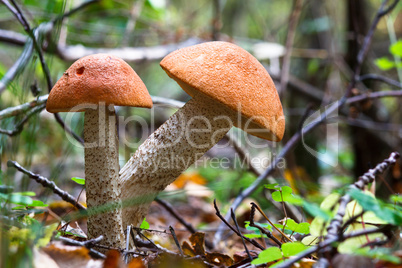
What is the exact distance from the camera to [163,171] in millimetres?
1640

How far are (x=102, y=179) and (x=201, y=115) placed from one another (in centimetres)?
62

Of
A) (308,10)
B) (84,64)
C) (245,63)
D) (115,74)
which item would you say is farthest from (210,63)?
(308,10)

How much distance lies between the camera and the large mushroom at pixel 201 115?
56.0 inches

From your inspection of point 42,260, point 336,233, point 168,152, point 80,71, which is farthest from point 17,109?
point 336,233

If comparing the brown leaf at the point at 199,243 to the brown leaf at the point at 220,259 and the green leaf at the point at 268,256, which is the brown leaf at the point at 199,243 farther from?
the green leaf at the point at 268,256

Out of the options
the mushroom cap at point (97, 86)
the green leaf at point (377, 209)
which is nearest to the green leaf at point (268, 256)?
the green leaf at point (377, 209)

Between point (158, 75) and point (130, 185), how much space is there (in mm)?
5909

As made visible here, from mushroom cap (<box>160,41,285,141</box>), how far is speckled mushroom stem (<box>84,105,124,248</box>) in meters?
0.45

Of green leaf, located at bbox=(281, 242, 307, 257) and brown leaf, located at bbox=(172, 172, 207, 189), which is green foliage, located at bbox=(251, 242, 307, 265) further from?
brown leaf, located at bbox=(172, 172, 207, 189)

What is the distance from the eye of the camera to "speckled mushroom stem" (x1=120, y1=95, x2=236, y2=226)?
1.62m

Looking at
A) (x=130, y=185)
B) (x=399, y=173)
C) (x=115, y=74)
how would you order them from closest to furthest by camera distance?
(x=115, y=74) → (x=130, y=185) → (x=399, y=173)

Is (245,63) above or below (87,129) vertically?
above

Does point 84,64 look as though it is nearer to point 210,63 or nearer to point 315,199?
point 210,63

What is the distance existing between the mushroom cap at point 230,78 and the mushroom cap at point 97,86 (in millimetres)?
220
